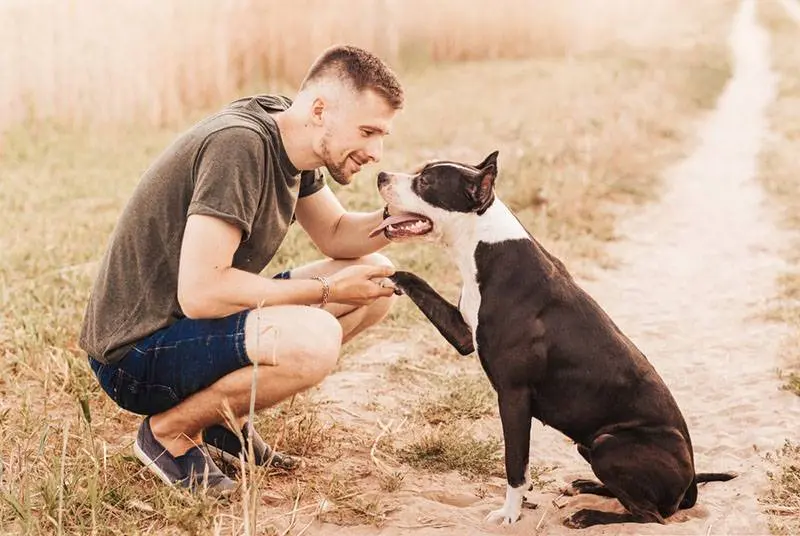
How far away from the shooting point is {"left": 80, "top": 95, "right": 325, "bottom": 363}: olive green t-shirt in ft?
10.4

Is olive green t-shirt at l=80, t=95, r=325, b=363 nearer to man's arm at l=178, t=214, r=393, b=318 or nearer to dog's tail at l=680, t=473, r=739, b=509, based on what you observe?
man's arm at l=178, t=214, r=393, b=318

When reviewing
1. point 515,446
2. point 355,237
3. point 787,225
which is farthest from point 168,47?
point 515,446

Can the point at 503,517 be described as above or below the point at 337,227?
below

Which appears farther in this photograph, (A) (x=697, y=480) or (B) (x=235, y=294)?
(A) (x=697, y=480)

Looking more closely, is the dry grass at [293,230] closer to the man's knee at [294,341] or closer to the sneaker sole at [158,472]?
the sneaker sole at [158,472]

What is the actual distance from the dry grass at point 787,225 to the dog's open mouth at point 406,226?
→ 5.49ft

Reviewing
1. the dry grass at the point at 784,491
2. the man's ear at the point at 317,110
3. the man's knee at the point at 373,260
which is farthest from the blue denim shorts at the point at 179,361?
the dry grass at the point at 784,491

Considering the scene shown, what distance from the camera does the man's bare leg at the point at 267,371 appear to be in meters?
3.19

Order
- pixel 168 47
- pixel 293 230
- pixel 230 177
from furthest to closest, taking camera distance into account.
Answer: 1. pixel 168 47
2. pixel 293 230
3. pixel 230 177

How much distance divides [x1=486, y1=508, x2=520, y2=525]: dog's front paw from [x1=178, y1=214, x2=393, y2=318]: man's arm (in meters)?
1.06

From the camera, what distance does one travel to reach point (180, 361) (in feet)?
10.5

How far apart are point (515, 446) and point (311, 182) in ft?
4.92

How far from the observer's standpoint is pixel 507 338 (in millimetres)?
3207

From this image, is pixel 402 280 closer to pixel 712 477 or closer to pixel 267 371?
pixel 267 371
